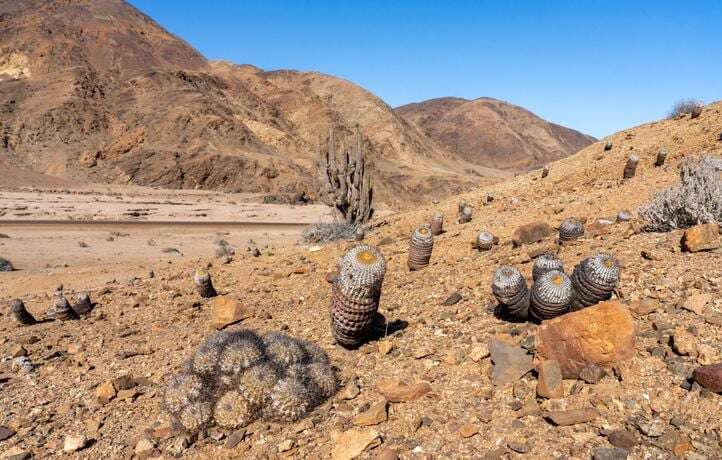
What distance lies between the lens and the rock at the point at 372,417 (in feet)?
13.3

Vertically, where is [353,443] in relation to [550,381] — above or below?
below

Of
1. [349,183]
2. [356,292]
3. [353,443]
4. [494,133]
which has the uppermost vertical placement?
[494,133]

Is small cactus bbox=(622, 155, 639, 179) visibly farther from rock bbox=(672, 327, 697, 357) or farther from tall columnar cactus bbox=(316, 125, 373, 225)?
rock bbox=(672, 327, 697, 357)

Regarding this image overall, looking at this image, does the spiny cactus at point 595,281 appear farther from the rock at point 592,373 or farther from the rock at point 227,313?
the rock at point 227,313

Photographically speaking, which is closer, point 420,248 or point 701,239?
point 701,239

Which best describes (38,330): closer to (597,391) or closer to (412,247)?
(412,247)

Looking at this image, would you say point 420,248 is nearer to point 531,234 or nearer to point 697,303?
point 531,234

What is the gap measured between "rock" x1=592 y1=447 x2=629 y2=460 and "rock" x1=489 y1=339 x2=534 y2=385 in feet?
3.63

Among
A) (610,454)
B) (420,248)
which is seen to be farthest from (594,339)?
(420,248)

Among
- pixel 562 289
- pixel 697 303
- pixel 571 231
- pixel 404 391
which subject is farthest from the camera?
pixel 571 231

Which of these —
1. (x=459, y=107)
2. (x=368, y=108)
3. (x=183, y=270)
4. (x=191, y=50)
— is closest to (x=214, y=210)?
(x=183, y=270)

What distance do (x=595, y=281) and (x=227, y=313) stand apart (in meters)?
5.24

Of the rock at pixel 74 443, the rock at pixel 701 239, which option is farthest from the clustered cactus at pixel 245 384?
the rock at pixel 701 239

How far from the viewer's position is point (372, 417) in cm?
409
